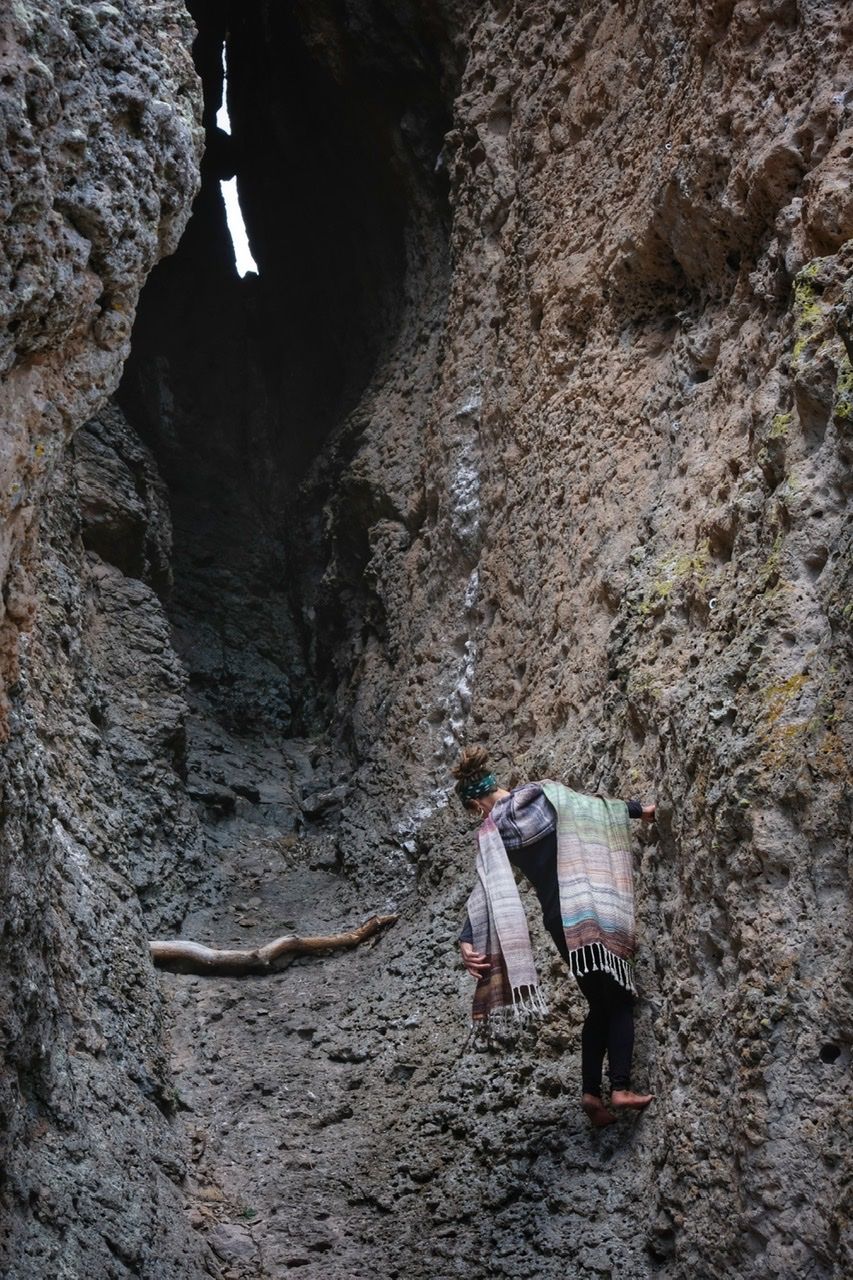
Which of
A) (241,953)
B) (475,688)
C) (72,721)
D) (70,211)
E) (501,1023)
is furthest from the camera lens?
(475,688)

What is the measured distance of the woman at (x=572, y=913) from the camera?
452cm

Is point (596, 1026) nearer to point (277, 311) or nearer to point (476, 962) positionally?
point (476, 962)

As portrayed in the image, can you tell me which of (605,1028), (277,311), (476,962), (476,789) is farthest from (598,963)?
(277,311)

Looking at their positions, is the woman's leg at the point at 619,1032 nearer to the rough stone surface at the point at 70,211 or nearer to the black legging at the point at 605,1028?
the black legging at the point at 605,1028

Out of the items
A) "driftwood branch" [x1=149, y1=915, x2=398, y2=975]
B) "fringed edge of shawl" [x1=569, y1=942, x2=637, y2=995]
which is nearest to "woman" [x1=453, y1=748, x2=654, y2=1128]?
"fringed edge of shawl" [x1=569, y1=942, x2=637, y2=995]

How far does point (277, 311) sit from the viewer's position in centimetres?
1424

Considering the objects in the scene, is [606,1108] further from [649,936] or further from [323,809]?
[323,809]

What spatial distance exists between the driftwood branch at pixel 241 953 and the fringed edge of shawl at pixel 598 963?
323 cm

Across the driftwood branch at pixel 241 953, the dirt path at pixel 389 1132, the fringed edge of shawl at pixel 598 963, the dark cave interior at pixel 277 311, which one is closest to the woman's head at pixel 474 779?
the fringed edge of shawl at pixel 598 963

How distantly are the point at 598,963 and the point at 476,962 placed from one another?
482 millimetres

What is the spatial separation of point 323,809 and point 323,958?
6.85 feet

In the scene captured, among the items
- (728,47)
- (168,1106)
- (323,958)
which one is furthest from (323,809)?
(728,47)

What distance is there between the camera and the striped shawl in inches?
177

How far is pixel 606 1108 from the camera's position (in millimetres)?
4680
